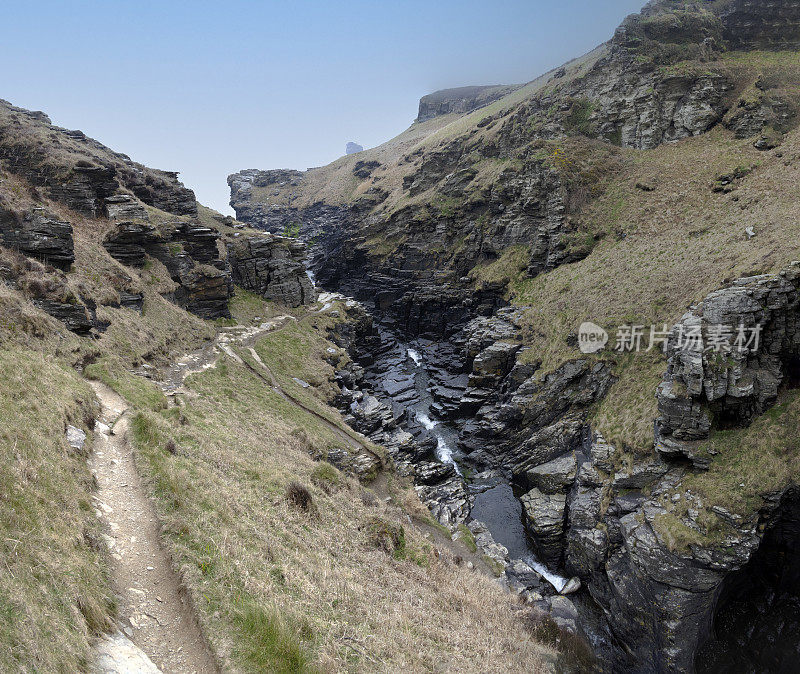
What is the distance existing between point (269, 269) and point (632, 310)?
4984 cm

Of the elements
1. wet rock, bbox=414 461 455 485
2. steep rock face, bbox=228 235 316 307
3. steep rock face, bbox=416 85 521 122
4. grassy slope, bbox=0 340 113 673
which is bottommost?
wet rock, bbox=414 461 455 485

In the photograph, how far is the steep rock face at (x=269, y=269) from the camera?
61.3 m

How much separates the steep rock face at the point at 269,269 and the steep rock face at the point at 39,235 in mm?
31960

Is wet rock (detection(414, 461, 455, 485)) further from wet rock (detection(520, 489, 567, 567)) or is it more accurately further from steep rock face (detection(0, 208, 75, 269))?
steep rock face (detection(0, 208, 75, 269))

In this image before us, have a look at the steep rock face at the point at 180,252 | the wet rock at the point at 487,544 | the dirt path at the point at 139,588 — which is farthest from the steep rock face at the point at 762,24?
the dirt path at the point at 139,588

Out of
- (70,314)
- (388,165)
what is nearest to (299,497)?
(70,314)

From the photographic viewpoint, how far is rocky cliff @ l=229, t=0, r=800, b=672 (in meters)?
22.7

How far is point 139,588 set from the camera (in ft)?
31.3

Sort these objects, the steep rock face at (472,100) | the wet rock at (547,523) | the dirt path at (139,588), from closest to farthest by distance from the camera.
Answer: the dirt path at (139,588) → the wet rock at (547,523) → the steep rock face at (472,100)

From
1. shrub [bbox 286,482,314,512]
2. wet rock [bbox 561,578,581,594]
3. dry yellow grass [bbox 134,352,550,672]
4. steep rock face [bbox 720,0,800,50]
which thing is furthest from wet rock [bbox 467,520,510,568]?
steep rock face [bbox 720,0,800,50]

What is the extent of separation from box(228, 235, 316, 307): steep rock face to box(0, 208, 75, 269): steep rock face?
3196cm

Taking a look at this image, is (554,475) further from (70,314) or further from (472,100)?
(472,100)

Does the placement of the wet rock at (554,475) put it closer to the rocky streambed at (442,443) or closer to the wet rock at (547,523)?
the wet rock at (547,523)

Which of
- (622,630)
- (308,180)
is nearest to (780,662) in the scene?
(622,630)
